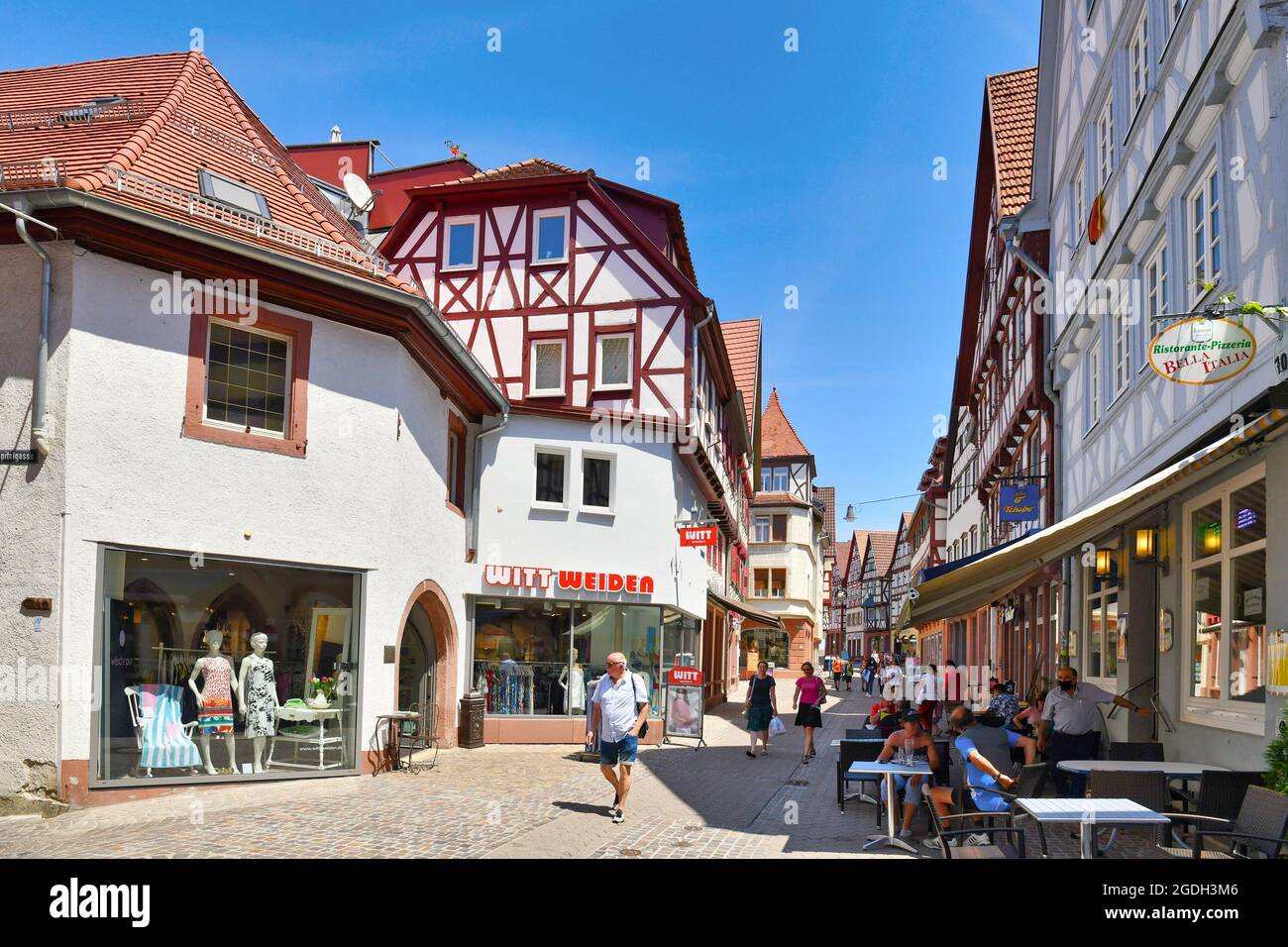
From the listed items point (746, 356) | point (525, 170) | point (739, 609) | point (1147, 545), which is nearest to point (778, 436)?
point (746, 356)

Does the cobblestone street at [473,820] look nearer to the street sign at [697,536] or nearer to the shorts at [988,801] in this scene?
the shorts at [988,801]

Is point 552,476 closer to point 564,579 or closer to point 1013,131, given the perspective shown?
point 564,579

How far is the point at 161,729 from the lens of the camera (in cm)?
1170

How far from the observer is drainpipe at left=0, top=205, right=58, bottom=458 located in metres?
10.7

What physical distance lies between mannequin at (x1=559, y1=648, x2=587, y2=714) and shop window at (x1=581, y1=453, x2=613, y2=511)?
8.73 feet

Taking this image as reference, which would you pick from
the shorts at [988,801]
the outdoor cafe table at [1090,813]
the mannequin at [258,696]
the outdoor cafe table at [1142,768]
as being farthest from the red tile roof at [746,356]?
the outdoor cafe table at [1090,813]

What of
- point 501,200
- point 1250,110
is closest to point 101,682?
point 1250,110

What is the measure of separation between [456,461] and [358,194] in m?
4.55

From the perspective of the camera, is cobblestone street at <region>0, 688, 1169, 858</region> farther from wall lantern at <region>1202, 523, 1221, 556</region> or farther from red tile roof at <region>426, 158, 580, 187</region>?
red tile roof at <region>426, 158, 580, 187</region>

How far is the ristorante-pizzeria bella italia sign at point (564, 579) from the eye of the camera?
19.0 m

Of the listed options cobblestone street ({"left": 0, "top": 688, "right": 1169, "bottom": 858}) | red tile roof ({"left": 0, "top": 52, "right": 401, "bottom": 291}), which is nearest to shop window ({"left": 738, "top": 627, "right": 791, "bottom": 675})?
cobblestone street ({"left": 0, "top": 688, "right": 1169, "bottom": 858})

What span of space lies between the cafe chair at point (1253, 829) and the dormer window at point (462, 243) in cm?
1795
